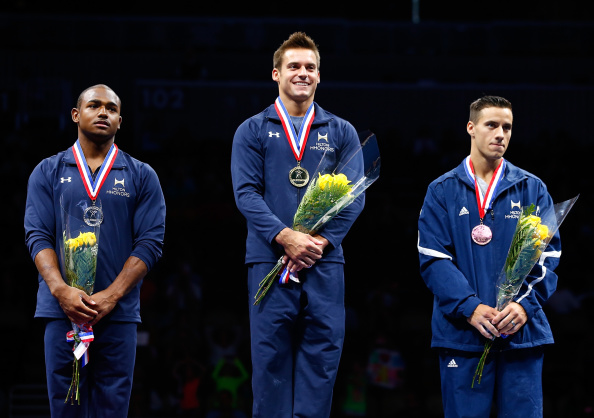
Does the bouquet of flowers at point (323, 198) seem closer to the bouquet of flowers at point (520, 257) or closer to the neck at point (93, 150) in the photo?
the bouquet of flowers at point (520, 257)

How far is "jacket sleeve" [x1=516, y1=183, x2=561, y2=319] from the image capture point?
3865 millimetres

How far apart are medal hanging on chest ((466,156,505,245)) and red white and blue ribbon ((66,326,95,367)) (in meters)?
2.02

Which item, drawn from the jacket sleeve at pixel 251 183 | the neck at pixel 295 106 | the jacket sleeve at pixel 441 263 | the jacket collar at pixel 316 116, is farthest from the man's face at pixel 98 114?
the jacket sleeve at pixel 441 263

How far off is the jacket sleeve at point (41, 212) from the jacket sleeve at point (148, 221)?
43cm

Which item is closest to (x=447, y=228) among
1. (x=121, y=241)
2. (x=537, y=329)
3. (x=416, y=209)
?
(x=537, y=329)

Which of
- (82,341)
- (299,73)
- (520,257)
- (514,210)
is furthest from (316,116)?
(82,341)

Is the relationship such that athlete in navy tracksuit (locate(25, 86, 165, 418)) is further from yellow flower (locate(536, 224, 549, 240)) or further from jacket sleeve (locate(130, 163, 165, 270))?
yellow flower (locate(536, 224, 549, 240))

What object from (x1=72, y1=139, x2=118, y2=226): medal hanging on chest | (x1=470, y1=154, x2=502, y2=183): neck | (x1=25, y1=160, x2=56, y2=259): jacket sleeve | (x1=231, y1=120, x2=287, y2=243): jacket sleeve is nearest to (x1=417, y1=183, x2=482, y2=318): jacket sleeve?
(x1=470, y1=154, x2=502, y2=183): neck

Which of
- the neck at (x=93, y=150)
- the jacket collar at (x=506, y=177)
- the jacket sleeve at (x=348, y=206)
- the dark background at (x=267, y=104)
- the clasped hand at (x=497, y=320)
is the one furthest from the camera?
the dark background at (x=267, y=104)

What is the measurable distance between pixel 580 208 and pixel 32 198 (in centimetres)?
793

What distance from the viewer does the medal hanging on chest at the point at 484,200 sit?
4000mm

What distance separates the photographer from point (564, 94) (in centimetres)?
1329

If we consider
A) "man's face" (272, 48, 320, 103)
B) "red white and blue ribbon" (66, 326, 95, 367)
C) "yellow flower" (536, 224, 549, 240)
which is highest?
"man's face" (272, 48, 320, 103)

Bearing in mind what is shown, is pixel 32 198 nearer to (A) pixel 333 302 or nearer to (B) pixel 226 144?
(A) pixel 333 302
